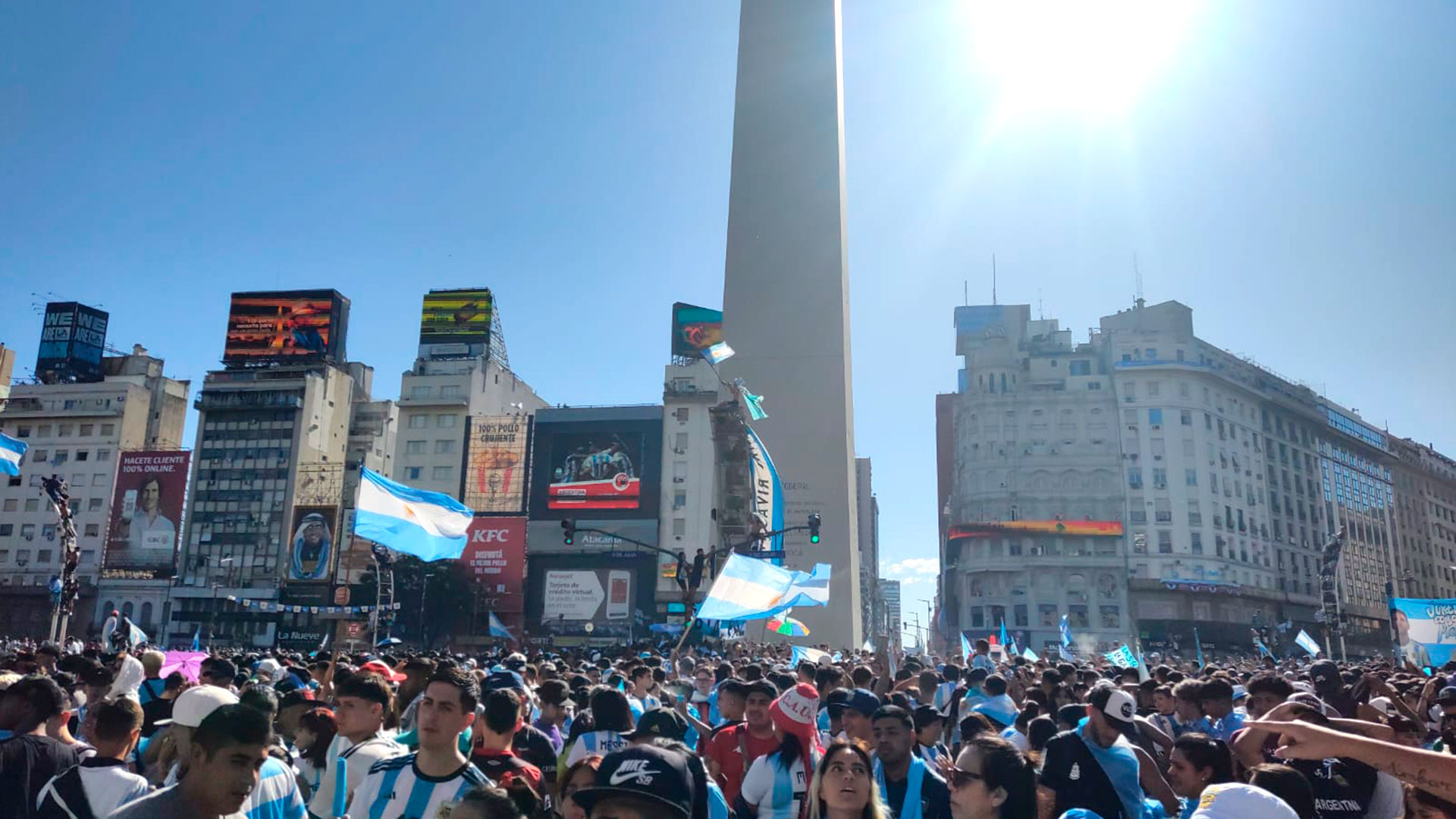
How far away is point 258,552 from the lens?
80.5m

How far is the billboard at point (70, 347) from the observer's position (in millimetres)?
86125

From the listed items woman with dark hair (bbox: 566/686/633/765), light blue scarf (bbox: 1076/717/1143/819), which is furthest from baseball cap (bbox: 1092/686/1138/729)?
woman with dark hair (bbox: 566/686/633/765)

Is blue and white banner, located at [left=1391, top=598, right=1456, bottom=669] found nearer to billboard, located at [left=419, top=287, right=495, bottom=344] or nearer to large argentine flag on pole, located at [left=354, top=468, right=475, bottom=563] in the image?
large argentine flag on pole, located at [left=354, top=468, right=475, bottom=563]

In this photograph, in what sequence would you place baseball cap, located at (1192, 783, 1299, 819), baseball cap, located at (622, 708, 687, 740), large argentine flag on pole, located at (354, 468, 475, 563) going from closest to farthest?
baseball cap, located at (1192, 783, 1299, 819), baseball cap, located at (622, 708, 687, 740), large argentine flag on pole, located at (354, 468, 475, 563)

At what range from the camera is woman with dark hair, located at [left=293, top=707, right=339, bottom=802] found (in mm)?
5992

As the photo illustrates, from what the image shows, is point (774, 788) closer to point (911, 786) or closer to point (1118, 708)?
point (911, 786)

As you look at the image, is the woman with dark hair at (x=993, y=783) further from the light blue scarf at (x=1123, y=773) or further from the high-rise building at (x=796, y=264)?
the high-rise building at (x=796, y=264)

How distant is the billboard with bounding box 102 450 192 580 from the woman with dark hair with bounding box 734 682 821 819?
79.2 metres

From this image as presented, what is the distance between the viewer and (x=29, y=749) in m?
4.88

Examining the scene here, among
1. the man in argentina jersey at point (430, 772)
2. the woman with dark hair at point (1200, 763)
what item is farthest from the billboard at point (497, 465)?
the woman with dark hair at point (1200, 763)

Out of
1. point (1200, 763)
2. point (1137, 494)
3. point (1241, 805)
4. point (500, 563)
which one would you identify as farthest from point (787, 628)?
point (1137, 494)

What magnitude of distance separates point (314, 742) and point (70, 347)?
97.4 m

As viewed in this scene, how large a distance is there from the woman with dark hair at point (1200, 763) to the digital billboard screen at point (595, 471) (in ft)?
225

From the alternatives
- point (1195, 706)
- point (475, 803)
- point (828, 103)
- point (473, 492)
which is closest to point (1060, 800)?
point (1195, 706)
